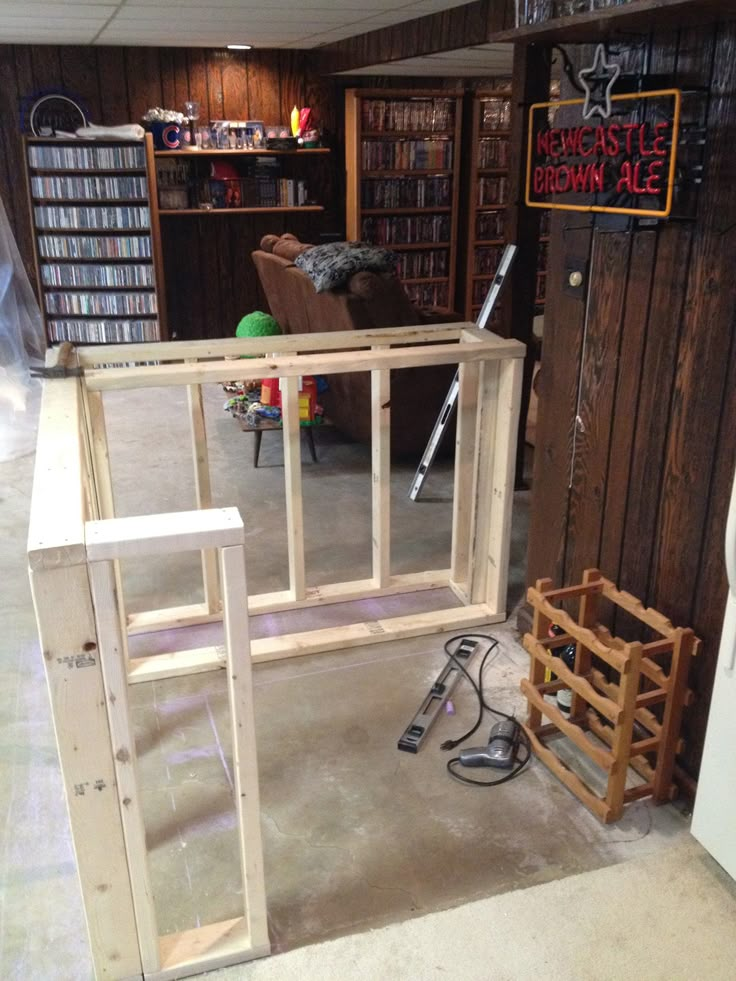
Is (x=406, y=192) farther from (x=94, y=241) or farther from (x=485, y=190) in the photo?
(x=94, y=241)

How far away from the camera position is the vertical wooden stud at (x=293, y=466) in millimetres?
2734

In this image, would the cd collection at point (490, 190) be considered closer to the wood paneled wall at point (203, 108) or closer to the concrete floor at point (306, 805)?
the wood paneled wall at point (203, 108)

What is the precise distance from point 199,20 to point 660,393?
3.59 m

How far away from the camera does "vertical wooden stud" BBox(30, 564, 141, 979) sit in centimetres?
135

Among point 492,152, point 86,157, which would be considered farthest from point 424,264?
point 86,157

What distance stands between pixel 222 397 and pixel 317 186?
82.5 inches

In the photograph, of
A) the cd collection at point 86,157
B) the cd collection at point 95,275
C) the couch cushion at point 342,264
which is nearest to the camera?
the couch cushion at point 342,264

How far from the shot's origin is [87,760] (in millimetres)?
1442

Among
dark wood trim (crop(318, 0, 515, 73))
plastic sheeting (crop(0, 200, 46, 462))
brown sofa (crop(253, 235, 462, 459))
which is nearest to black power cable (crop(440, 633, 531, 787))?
brown sofa (crop(253, 235, 462, 459))

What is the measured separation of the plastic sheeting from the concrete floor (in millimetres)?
1606

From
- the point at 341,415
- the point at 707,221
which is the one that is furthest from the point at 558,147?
the point at 341,415

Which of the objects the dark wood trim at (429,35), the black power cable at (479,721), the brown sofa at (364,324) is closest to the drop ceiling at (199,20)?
the dark wood trim at (429,35)

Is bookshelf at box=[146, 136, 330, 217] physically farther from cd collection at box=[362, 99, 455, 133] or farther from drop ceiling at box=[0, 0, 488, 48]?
drop ceiling at box=[0, 0, 488, 48]

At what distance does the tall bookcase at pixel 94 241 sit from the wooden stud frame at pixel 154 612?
3533 millimetres
